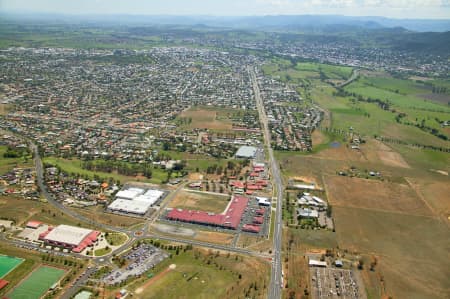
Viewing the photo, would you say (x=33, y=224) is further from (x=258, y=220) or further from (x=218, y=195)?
(x=258, y=220)

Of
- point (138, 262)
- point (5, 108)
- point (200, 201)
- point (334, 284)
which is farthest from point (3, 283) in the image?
point (5, 108)

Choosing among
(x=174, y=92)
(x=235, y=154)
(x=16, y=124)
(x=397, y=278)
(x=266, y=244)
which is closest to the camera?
(x=397, y=278)

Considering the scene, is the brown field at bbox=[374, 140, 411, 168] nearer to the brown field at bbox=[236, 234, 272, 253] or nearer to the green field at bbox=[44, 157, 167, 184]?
the brown field at bbox=[236, 234, 272, 253]

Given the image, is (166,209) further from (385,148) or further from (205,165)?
(385,148)

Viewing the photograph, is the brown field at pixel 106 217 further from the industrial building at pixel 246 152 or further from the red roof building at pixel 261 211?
the industrial building at pixel 246 152

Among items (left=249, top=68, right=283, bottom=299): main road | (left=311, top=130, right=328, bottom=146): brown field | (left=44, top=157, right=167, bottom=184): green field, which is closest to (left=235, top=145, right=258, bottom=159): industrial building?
(left=249, top=68, right=283, bottom=299): main road

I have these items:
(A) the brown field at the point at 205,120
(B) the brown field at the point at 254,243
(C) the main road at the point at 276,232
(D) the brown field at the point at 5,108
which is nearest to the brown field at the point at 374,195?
(C) the main road at the point at 276,232

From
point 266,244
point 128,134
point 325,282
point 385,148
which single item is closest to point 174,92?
point 128,134
